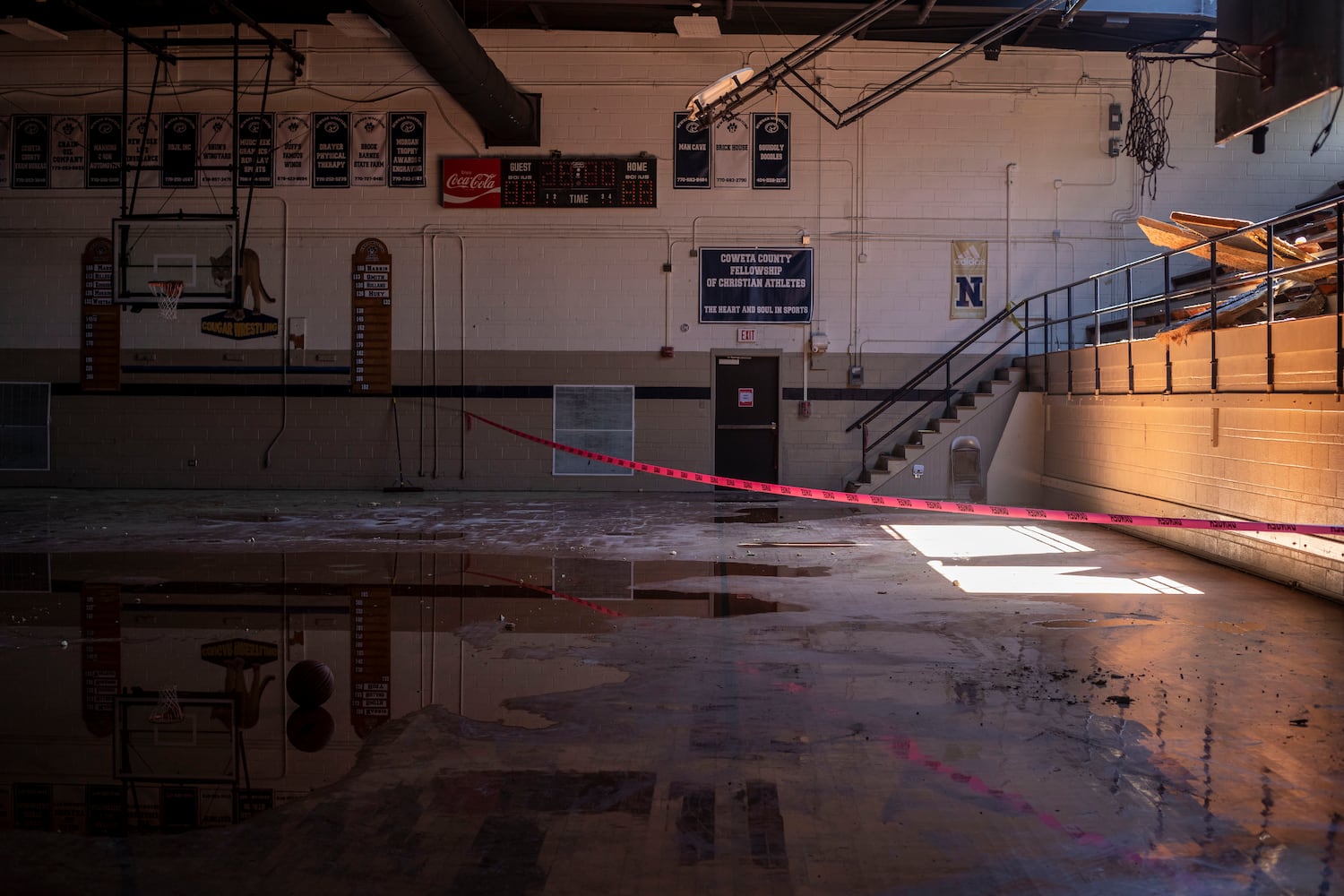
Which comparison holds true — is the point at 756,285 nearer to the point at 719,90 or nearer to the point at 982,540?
the point at 719,90

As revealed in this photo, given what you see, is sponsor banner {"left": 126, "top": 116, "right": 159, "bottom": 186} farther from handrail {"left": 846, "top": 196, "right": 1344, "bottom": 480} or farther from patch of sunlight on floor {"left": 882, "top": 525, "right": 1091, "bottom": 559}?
patch of sunlight on floor {"left": 882, "top": 525, "right": 1091, "bottom": 559}

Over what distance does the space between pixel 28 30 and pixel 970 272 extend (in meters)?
13.1

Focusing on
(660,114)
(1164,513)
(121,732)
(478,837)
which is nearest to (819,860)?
(478,837)

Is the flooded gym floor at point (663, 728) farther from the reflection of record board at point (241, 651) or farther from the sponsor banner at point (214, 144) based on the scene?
the sponsor banner at point (214, 144)

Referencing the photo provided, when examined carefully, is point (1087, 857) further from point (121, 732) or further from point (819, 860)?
point (121, 732)

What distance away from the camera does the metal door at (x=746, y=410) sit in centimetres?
1506

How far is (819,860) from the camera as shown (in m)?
3.10

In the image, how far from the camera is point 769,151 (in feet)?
49.0

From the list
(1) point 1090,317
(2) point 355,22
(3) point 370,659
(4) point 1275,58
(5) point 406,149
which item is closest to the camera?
(3) point 370,659

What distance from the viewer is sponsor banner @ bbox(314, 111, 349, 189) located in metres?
15.2

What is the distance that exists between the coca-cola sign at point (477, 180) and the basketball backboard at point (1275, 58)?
945cm

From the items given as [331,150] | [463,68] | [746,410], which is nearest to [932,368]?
[746,410]

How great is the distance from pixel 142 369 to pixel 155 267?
2.87 metres

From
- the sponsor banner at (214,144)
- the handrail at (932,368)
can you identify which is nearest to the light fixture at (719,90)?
the handrail at (932,368)
